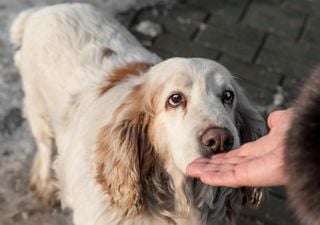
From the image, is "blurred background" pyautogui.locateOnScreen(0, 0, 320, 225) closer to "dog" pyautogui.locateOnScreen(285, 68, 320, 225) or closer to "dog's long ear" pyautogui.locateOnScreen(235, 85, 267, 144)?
"dog's long ear" pyautogui.locateOnScreen(235, 85, 267, 144)

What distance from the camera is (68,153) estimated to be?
11.2 ft

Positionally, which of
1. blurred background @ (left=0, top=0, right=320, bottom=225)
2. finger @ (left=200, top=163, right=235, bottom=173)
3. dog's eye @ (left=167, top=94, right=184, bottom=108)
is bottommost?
blurred background @ (left=0, top=0, right=320, bottom=225)

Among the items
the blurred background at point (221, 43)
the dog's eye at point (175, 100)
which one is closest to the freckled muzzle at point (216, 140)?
the dog's eye at point (175, 100)

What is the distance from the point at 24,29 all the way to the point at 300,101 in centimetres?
244

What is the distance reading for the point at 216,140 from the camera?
258 cm

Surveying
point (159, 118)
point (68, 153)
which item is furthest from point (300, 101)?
point (68, 153)

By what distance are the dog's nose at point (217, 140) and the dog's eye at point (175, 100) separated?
27 cm

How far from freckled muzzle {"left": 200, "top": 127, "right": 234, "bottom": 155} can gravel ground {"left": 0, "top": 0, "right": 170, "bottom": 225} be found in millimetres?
1665

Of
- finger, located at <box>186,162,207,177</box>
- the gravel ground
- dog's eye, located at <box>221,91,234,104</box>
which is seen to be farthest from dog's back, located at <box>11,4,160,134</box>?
finger, located at <box>186,162,207,177</box>

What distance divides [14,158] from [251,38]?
241cm

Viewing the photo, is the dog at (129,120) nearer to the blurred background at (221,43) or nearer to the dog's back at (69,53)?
the dog's back at (69,53)

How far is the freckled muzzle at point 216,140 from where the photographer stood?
2572mm

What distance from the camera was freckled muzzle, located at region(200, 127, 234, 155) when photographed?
8.44ft

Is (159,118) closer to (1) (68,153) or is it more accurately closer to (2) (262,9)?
(1) (68,153)
